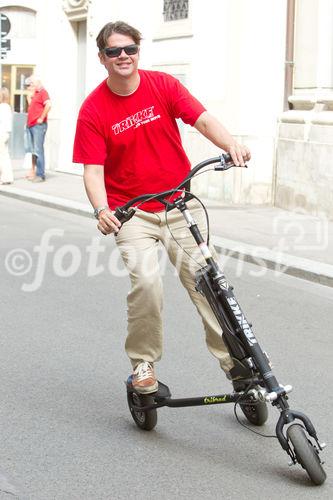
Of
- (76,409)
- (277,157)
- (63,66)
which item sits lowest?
(76,409)

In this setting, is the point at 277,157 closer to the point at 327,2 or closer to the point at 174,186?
the point at 327,2

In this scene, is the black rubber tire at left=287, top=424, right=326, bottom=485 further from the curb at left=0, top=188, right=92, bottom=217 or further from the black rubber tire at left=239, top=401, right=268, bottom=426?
the curb at left=0, top=188, right=92, bottom=217

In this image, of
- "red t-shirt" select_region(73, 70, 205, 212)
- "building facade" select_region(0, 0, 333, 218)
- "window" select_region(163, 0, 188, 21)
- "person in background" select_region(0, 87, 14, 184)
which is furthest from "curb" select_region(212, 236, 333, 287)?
"person in background" select_region(0, 87, 14, 184)

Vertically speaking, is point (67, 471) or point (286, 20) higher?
point (286, 20)

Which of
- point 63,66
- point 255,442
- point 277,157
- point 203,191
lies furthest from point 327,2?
point 255,442

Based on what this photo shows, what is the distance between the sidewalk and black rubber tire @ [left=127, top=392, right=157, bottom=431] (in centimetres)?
489

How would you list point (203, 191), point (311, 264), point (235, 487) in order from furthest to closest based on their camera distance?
point (203, 191) → point (311, 264) → point (235, 487)

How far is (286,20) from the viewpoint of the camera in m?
16.0

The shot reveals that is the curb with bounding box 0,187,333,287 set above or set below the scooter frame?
below

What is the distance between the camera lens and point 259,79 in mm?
16250

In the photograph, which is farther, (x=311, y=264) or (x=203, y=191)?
(x=203, y=191)

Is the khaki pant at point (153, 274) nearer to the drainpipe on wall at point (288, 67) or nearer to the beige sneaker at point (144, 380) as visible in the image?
the beige sneaker at point (144, 380)

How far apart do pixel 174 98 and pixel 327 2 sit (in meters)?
10.4

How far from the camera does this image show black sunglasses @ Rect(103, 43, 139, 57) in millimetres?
4906
